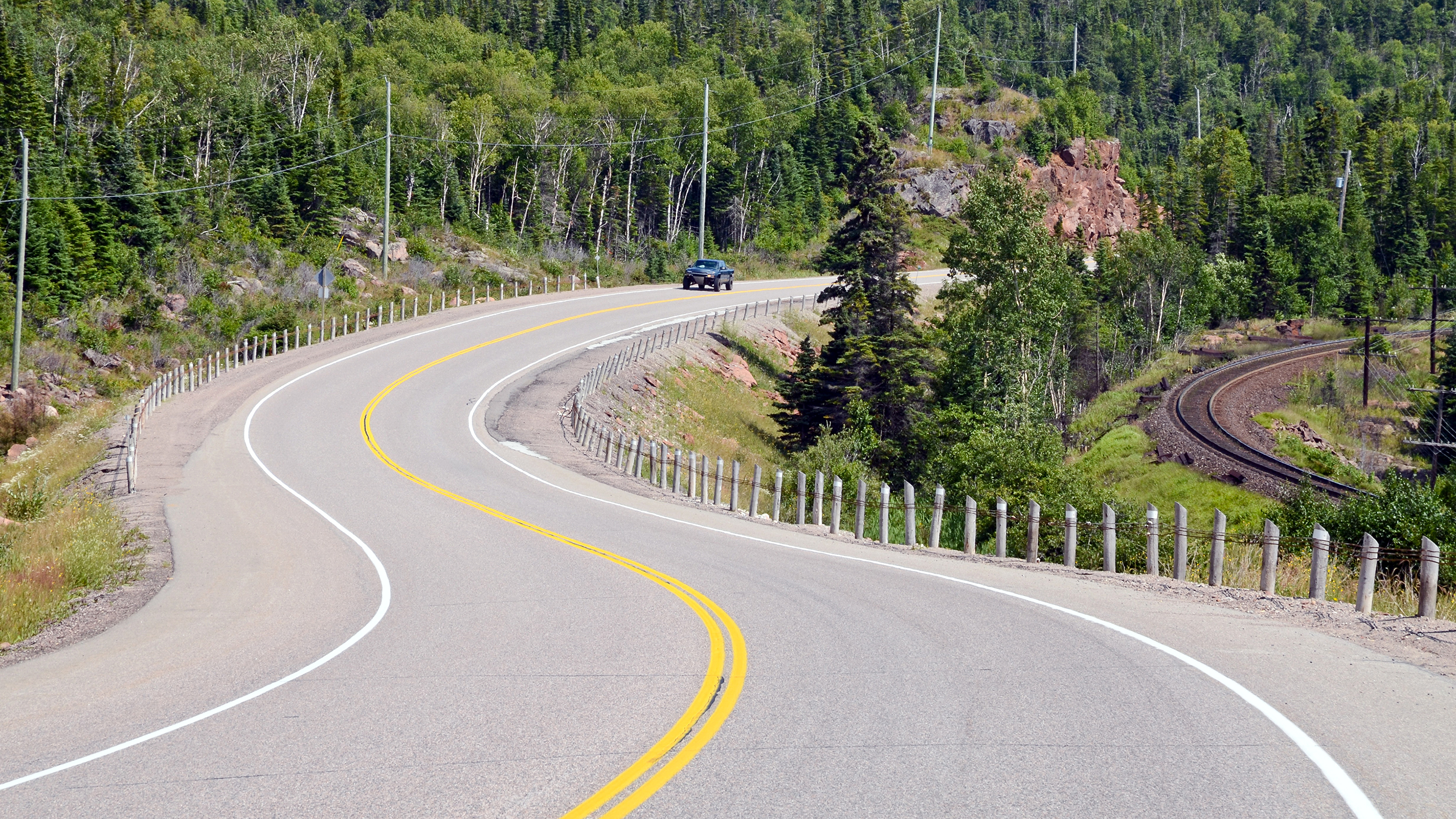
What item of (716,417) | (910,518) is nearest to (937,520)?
(910,518)

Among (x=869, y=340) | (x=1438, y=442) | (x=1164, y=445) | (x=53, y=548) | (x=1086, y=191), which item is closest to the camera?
(x=53, y=548)

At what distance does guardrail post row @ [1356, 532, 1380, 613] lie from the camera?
36.9 feet

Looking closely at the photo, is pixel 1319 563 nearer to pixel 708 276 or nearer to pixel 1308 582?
pixel 1308 582

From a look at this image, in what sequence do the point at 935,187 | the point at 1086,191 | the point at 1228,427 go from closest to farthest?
the point at 1228,427, the point at 935,187, the point at 1086,191

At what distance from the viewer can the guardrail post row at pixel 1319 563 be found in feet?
Result: 38.6

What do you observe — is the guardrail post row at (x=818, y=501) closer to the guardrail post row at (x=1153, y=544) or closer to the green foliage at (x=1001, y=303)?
the guardrail post row at (x=1153, y=544)

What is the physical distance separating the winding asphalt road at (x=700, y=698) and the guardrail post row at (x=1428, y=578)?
1.51m

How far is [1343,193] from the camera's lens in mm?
108500

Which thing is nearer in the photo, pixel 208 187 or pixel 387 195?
pixel 387 195

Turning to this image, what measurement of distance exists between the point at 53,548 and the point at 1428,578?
686 inches

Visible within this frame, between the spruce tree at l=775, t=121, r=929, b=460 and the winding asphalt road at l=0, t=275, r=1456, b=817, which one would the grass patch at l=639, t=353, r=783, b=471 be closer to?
the spruce tree at l=775, t=121, r=929, b=460

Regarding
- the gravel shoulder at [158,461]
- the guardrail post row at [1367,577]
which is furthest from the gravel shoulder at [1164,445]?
the gravel shoulder at [158,461]

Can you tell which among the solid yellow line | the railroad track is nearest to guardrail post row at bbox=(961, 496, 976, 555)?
the solid yellow line

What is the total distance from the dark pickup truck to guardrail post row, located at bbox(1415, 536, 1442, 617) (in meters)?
58.7
